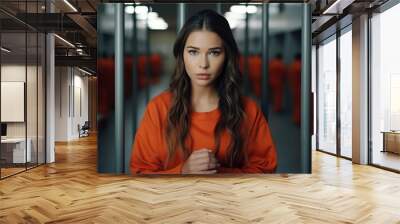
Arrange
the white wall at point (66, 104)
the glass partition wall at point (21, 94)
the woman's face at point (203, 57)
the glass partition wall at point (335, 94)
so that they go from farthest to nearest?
the white wall at point (66, 104) < the glass partition wall at point (335, 94) < the glass partition wall at point (21, 94) < the woman's face at point (203, 57)

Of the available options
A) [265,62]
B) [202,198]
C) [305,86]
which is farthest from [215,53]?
[202,198]

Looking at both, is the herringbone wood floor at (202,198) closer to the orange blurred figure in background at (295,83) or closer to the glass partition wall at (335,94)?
the orange blurred figure in background at (295,83)

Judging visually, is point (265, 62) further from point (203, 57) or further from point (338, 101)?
point (338, 101)

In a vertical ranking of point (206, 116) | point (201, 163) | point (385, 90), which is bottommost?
point (201, 163)

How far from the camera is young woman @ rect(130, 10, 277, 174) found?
6.33 m

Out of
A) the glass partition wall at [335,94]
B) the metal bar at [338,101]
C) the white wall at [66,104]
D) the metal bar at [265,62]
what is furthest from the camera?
the white wall at [66,104]

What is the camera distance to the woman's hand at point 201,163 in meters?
6.36

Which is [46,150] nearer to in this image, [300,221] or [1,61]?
[1,61]

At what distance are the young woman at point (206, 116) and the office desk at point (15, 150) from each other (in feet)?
7.34

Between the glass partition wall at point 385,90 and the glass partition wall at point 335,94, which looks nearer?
the glass partition wall at point 385,90

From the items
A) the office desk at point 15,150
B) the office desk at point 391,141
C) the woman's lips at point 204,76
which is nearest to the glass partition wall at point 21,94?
the office desk at point 15,150

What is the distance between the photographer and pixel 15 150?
720 centimetres

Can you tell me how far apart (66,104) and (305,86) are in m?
11.7

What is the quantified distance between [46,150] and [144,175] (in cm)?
293
